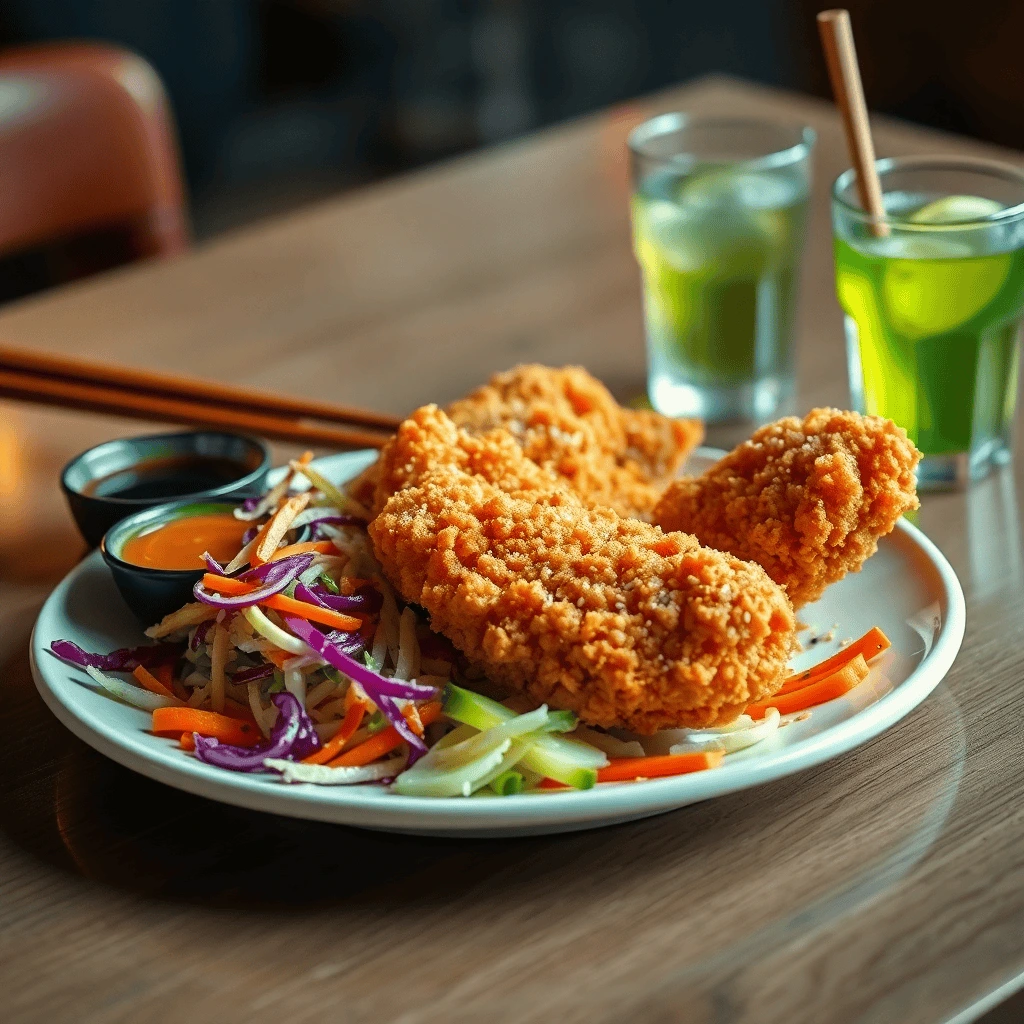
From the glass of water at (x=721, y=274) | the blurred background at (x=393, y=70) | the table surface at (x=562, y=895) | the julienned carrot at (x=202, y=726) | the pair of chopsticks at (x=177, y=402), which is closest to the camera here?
the table surface at (x=562, y=895)

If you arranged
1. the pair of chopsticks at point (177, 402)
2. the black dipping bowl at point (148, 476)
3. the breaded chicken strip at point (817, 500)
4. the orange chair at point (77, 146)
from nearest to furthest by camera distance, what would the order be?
the breaded chicken strip at point (817, 500)
the black dipping bowl at point (148, 476)
the pair of chopsticks at point (177, 402)
the orange chair at point (77, 146)

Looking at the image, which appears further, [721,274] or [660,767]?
[721,274]

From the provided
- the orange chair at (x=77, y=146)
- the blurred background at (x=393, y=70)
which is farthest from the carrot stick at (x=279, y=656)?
the blurred background at (x=393, y=70)

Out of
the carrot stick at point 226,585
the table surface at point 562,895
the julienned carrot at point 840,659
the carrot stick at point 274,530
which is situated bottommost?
the table surface at point 562,895

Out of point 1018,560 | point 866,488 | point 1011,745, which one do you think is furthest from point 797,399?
point 1011,745

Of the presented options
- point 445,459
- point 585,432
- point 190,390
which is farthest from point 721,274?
point 190,390

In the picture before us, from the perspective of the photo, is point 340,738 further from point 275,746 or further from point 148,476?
point 148,476

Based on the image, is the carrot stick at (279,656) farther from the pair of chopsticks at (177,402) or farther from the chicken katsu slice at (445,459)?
the pair of chopsticks at (177,402)

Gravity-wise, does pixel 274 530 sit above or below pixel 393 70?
above
